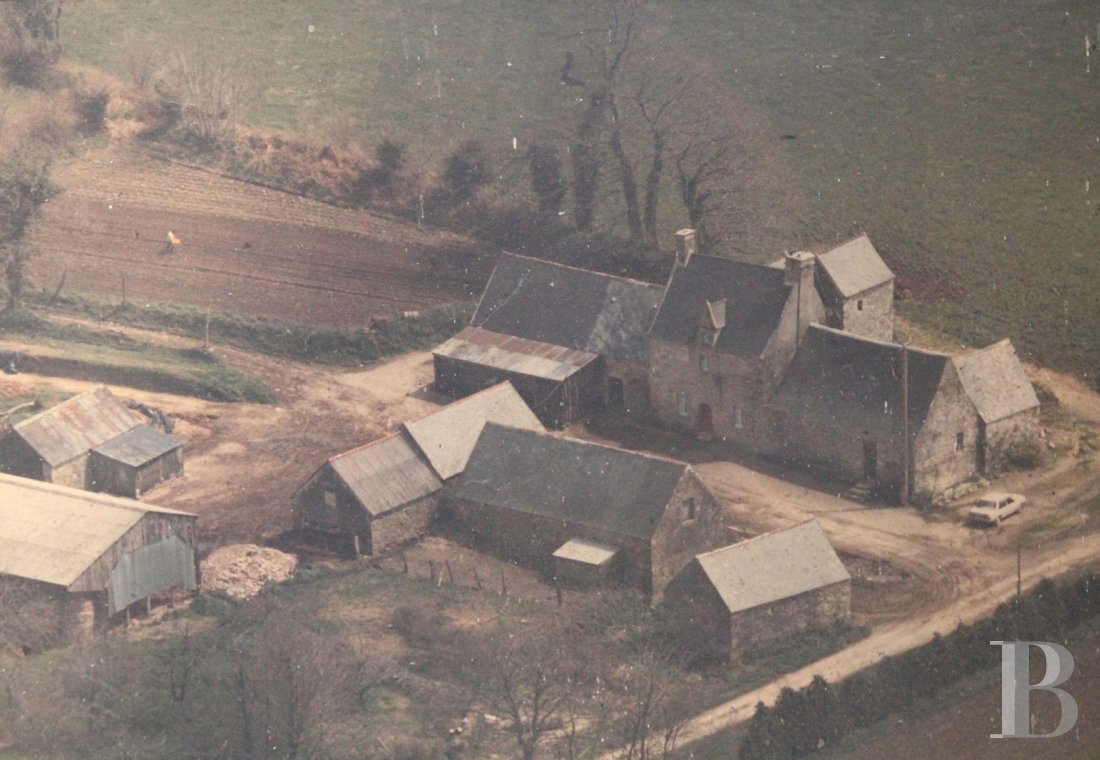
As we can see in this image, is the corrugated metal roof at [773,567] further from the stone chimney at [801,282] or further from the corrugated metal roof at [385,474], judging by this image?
the stone chimney at [801,282]

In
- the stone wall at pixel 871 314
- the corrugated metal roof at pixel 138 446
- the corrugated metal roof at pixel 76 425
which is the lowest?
the corrugated metal roof at pixel 138 446

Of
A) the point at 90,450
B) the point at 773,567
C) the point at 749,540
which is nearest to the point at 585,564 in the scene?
the point at 749,540

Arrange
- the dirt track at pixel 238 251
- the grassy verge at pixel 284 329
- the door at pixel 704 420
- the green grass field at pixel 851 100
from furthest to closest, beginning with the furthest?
1. the dirt track at pixel 238 251
2. the grassy verge at pixel 284 329
3. the green grass field at pixel 851 100
4. the door at pixel 704 420

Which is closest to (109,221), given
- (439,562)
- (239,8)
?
(239,8)

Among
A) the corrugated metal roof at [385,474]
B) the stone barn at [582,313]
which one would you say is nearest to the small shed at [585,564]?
the corrugated metal roof at [385,474]

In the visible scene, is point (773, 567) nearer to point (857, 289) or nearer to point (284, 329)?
point (857, 289)

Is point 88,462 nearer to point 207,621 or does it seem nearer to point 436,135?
point 207,621
